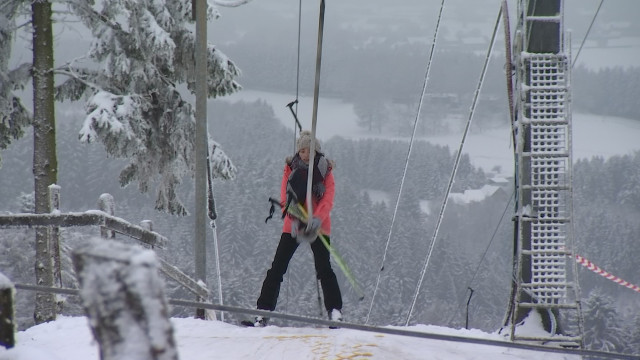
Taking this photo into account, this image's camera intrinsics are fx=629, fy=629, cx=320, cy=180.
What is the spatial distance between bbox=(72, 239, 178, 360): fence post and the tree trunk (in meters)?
10.6

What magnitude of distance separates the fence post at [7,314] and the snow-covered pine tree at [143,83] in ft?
28.3

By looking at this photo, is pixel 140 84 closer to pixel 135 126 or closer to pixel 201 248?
pixel 135 126

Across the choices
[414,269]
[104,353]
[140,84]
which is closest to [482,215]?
[414,269]

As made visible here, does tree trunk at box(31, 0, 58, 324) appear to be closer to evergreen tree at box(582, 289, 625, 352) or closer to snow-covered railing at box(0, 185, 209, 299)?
snow-covered railing at box(0, 185, 209, 299)

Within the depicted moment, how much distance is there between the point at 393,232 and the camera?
334 feet

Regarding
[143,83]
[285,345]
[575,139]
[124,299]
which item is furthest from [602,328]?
[575,139]

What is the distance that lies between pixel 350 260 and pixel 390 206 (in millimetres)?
45909

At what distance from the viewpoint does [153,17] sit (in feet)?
40.1

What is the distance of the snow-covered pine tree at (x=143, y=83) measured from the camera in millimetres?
11703

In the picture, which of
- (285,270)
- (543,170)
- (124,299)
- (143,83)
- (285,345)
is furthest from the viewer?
(143,83)

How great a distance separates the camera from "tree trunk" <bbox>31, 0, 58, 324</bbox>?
11.2 metres

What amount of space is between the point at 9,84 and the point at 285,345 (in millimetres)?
8801

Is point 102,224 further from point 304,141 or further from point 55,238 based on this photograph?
point 304,141

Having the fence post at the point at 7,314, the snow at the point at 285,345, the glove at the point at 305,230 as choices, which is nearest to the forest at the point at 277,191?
the snow at the point at 285,345
